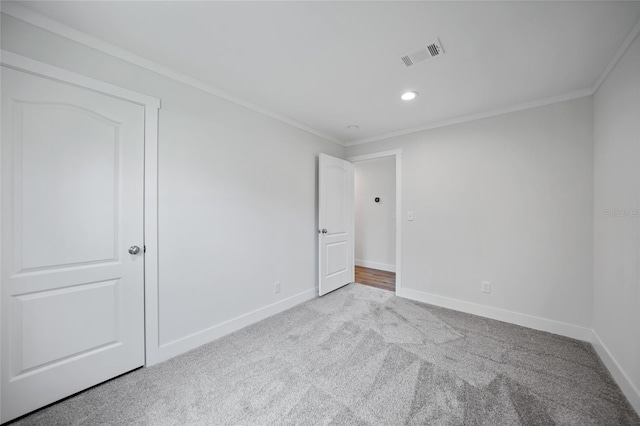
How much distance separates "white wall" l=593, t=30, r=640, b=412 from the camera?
153 centimetres

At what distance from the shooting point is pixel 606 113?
196 cm

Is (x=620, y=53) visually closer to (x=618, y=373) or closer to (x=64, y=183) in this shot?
(x=618, y=373)

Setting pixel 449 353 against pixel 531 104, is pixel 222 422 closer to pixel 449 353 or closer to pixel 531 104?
pixel 449 353

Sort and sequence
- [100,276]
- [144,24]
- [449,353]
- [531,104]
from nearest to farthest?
→ [144,24] → [100,276] → [449,353] → [531,104]

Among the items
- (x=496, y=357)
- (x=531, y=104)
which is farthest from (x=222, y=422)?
(x=531, y=104)

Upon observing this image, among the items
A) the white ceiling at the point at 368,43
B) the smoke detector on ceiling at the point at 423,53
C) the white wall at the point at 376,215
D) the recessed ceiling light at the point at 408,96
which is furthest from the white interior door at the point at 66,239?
the white wall at the point at 376,215

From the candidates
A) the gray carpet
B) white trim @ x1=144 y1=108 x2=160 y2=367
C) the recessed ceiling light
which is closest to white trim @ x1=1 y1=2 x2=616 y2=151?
white trim @ x1=144 y1=108 x2=160 y2=367

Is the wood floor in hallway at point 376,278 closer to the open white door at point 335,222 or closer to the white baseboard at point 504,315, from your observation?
the open white door at point 335,222

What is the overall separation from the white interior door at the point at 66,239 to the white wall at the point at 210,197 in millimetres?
190

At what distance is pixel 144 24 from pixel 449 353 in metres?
3.32

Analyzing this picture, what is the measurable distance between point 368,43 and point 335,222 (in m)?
2.39

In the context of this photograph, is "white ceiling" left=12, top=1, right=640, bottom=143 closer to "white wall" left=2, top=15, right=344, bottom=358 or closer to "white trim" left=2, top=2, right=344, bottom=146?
"white trim" left=2, top=2, right=344, bottom=146

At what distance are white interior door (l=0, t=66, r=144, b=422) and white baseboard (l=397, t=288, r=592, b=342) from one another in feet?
10.2

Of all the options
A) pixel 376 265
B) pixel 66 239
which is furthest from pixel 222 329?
pixel 376 265
